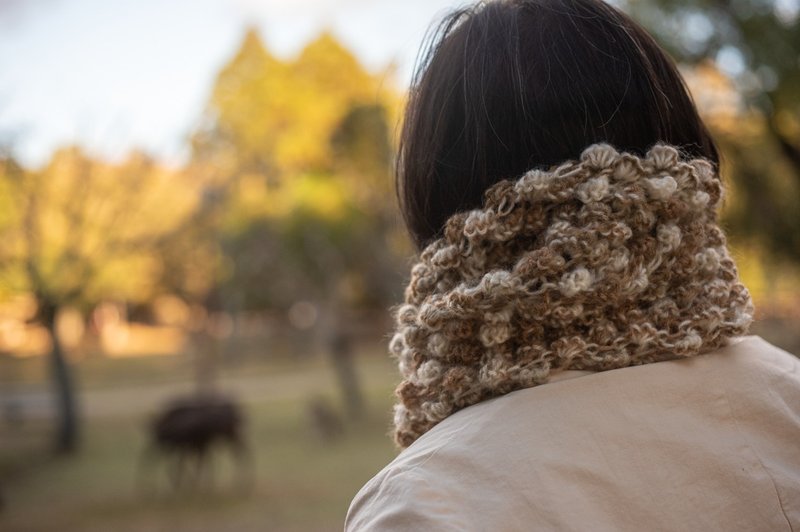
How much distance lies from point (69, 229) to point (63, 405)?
115 inches

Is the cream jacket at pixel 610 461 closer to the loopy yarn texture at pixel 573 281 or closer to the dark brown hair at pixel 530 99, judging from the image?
the loopy yarn texture at pixel 573 281

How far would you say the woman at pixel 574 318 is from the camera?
76cm

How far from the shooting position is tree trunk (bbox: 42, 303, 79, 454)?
1256cm

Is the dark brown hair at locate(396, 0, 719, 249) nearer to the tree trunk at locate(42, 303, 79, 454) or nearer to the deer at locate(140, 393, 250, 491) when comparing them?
the deer at locate(140, 393, 250, 491)

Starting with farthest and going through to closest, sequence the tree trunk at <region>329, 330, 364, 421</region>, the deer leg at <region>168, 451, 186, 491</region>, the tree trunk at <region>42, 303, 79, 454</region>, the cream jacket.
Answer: the tree trunk at <region>329, 330, 364, 421</region> < the tree trunk at <region>42, 303, 79, 454</region> < the deer leg at <region>168, 451, 186, 491</region> < the cream jacket

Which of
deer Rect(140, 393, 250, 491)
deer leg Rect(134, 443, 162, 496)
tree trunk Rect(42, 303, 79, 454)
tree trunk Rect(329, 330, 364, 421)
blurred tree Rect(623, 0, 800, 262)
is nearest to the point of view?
blurred tree Rect(623, 0, 800, 262)

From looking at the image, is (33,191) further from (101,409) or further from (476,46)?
(476,46)

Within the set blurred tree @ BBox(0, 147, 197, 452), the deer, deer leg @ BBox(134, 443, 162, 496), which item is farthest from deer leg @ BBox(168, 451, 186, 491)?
blurred tree @ BBox(0, 147, 197, 452)

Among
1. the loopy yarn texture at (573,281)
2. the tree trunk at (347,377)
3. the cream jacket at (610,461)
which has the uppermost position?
the loopy yarn texture at (573,281)

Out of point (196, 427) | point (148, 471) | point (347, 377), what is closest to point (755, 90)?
point (196, 427)

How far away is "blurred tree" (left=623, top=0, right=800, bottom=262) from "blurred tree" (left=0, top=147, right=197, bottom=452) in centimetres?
908

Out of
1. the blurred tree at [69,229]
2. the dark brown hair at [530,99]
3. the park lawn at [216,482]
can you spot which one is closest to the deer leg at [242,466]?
the park lawn at [216,482]

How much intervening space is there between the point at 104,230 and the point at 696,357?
13.2m

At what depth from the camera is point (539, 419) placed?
0.78m
